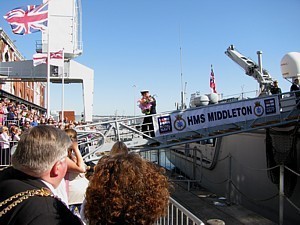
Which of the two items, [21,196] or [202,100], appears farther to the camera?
[202,100]

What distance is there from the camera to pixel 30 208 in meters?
1.54

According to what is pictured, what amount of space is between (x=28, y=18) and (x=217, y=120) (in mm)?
11290

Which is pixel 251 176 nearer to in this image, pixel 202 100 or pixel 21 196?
pixel 202 100

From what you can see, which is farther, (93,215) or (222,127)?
(222,127)

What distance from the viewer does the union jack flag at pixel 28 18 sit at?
14.7 meters

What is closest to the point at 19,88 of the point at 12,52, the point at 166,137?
the point at 12,52

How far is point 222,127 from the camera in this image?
9.40m

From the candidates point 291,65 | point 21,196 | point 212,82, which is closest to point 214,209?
point 291,65

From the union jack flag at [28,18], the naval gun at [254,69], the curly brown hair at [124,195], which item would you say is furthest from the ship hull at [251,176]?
the union jack flag at [28,18]

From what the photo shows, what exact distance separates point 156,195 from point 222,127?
26.4 ft

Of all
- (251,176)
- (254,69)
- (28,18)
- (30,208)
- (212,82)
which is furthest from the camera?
(212,82)

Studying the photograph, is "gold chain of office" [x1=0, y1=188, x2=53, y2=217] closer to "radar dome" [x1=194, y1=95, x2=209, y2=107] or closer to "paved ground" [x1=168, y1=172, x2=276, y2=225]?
"paved ground" [x1=168, y1=172, x2=276, y2=225]

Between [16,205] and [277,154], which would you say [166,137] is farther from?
[16,205]

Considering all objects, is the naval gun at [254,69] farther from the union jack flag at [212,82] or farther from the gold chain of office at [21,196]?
the gold chain of office at [21,196]
